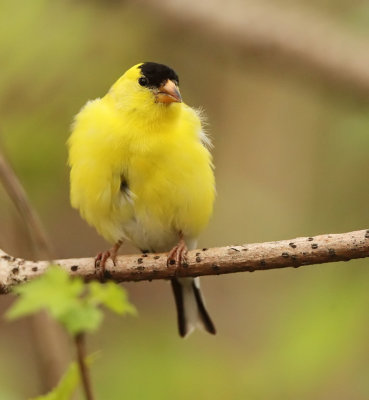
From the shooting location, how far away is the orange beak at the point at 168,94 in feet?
13.2

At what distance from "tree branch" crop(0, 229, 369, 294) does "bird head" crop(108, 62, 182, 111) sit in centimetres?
98

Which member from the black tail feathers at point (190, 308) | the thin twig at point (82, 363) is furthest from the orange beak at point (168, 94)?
the thin twig at point (82, 363)

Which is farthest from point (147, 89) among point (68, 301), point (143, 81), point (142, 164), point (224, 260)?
point (68, 301)

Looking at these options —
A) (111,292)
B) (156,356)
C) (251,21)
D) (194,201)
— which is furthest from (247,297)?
(111,292)

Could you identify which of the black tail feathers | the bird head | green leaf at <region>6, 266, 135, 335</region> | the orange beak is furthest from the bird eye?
green leaf at <region>6, 266, 135, 335</region>

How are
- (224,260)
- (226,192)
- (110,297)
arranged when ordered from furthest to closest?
Answer: (226,192)
(224,260)
(110,297)

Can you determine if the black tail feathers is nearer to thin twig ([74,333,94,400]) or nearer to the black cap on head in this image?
the black cap on head

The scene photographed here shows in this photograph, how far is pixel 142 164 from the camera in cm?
375

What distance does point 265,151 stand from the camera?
6.84 m

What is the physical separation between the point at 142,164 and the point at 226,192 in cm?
308

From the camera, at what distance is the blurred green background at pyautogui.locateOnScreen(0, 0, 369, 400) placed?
441 cm

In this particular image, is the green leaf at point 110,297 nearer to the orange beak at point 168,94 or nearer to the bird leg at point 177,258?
the bird leg at point 177,258

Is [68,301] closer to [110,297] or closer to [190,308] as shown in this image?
[110,297]

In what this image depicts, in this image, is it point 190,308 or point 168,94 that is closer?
point 168,94
